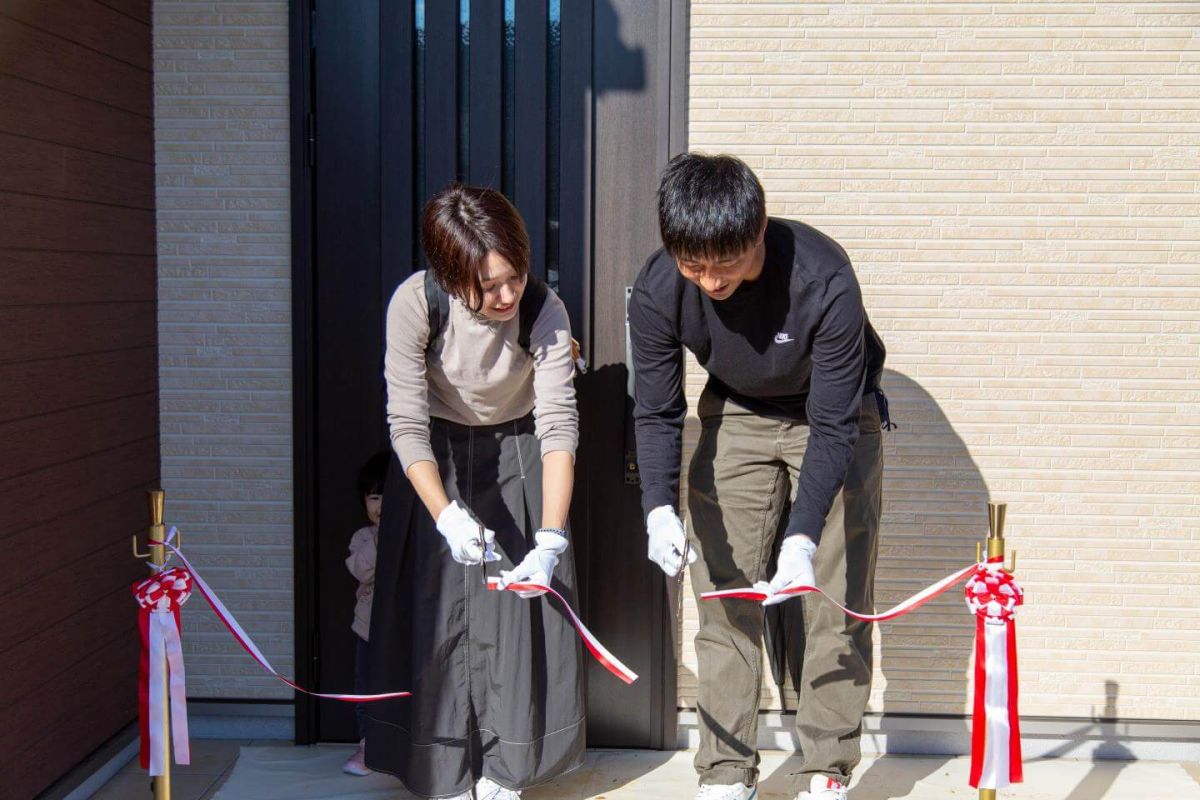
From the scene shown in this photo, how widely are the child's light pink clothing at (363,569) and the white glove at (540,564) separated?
1.81 ft

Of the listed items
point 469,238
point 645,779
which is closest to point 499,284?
point 469,238

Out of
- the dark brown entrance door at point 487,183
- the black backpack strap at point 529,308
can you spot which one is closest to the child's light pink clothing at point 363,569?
the dark brown entrance door at point 487,183

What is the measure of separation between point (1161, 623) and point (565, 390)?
Result: 1.61 meters

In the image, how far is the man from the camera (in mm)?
2330

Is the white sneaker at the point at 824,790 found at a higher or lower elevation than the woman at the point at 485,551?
lower

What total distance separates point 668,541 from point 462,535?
40 centimetres

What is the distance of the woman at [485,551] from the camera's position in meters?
2.52

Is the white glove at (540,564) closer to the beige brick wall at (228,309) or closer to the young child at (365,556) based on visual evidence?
the young child at (365,556)

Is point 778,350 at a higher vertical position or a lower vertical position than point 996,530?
higher

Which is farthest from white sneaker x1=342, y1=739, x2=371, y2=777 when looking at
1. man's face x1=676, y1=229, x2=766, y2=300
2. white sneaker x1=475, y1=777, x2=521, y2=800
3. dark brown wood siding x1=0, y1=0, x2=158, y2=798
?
man's face x1=676, y1=229, x2=766, y2=300

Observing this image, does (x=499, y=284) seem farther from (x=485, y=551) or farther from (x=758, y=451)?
(x=758, y=451)

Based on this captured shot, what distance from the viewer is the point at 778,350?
240 cm

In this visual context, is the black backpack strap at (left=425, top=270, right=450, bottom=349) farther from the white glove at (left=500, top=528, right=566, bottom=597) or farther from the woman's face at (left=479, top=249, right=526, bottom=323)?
the white glove at (left=500, top=528, right=566, bottom=597)

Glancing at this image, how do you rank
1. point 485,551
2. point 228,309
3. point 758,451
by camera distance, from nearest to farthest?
point 485,551, point 758,451, point 228,309
